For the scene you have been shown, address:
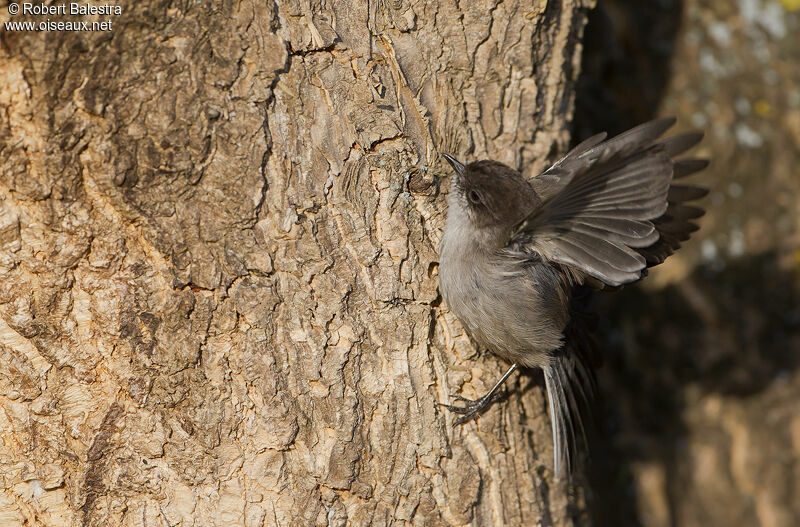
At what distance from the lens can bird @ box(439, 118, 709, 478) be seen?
2.97 meters

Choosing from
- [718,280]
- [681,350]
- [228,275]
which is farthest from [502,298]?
[718,280]

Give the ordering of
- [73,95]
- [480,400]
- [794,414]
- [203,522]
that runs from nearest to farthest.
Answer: [73,95] < [203,522] < [480,400] < [794,414]

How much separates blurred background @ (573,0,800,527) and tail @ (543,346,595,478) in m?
1.17

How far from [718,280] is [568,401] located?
1931 millimetres

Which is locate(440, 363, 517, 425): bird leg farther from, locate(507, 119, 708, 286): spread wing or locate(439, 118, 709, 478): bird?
locate(507, 119, 708, 286): spread wing

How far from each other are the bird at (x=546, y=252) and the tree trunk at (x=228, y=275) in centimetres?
21

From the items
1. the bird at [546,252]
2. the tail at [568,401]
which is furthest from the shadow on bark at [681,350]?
the bird at [546,252]

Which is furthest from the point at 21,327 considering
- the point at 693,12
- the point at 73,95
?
the point at 693,12

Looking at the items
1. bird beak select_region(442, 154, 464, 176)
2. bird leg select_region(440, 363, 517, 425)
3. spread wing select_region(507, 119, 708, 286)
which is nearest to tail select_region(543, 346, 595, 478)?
bird leg select_region(440, 363, 517, 425)

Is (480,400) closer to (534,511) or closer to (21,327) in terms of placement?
(534,511)

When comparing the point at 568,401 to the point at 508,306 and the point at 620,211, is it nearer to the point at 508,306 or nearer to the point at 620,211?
the point at 508,306

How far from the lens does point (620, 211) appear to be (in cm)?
293

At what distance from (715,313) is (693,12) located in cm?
215

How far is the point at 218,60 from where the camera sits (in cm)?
290
